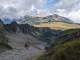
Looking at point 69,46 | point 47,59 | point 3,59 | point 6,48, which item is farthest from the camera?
point 6,48

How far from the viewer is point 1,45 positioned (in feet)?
385

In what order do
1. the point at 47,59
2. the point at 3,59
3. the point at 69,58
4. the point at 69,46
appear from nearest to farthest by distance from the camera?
the point at 69,58 < the point at 69,46 < the point at 47,59 < the point at 3,59

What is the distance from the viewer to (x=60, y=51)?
24.2m

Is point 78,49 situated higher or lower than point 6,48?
higher

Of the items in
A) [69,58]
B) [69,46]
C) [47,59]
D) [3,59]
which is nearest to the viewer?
[69,58]

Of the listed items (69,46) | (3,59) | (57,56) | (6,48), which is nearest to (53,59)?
(57,56)

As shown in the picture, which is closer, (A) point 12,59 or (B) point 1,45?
(A) point 12,59

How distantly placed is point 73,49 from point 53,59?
2.21 metres

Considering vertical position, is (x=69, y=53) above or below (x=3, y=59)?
above

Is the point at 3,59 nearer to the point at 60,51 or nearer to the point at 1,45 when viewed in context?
the point at 1,45

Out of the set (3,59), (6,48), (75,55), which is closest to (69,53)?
(75,55)

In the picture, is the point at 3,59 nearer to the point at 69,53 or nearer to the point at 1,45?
the point at 1,45

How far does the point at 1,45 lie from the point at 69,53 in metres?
96.2

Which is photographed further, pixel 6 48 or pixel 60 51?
pixel 6 48
